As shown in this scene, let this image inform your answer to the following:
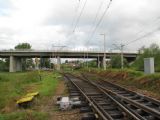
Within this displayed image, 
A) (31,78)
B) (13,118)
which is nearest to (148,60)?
(31,78)

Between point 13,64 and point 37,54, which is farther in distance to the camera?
point 37,54

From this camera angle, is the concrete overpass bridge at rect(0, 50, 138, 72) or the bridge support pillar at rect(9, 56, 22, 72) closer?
the bridge support pillar at rect(9, 56, 22, 72)

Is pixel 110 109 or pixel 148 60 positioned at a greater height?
pixel 148 60

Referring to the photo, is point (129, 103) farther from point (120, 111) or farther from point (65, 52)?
point (65, 52)

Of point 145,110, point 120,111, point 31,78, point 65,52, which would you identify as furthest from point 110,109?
point 65,52

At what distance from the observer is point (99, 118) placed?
9.38 m

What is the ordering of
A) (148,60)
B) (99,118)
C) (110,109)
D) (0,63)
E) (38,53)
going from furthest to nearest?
(0,63) < (38,53) < (148,60) < (110,109) < (99,118)

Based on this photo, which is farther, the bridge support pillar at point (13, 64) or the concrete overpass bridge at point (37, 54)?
the concrete overpass bridge at point (37, 54)

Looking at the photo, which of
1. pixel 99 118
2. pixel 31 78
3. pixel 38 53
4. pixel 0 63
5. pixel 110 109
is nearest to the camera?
pixel 99 118

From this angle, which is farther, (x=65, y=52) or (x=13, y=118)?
(x=65, y=52)

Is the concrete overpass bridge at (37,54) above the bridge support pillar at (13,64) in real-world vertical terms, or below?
above

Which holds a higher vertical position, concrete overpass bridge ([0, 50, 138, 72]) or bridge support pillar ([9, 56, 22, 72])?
concrete overpass bridge ([0, 50, 138, 72])

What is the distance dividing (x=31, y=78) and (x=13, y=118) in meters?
25.6

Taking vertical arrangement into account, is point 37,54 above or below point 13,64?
above
